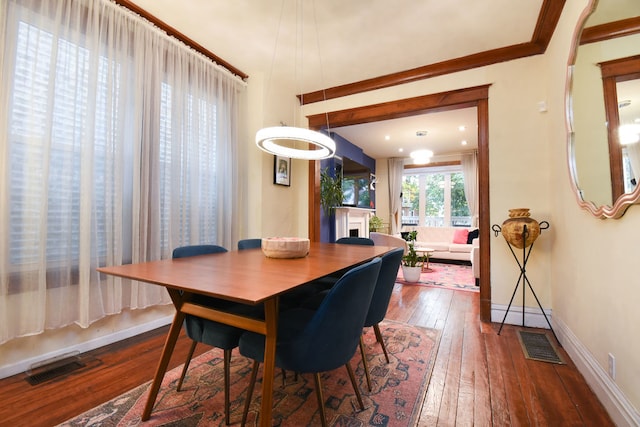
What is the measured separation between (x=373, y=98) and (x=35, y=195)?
330 cm

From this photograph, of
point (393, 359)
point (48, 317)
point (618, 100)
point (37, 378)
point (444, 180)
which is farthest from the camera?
point (444, 180)

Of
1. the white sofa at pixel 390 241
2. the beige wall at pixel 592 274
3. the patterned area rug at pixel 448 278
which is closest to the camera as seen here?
the beige wall at pixel 592 274

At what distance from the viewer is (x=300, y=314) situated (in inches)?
61.1

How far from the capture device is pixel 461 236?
21.2ft

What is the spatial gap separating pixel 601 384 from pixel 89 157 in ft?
11.3

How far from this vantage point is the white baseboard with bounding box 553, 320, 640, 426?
1.29 metres

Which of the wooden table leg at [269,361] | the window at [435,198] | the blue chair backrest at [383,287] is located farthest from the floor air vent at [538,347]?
the window at [435,198]

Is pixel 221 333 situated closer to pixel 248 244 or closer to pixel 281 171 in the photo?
pixel 248 244

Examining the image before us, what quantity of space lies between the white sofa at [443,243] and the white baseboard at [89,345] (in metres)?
5.39

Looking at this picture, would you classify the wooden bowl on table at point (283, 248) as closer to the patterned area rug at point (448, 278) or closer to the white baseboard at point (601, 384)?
the white baseboard at point (601, 384)

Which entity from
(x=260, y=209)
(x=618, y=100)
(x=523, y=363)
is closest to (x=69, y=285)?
(x=260, y=209)

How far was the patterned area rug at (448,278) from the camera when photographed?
168 inches

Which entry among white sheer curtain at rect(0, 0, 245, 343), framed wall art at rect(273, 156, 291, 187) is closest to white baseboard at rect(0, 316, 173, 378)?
white sheer curtain at rect(0, 0, 245, 343)

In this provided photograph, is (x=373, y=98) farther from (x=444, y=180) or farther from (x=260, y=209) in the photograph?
(x=444, y=180)
